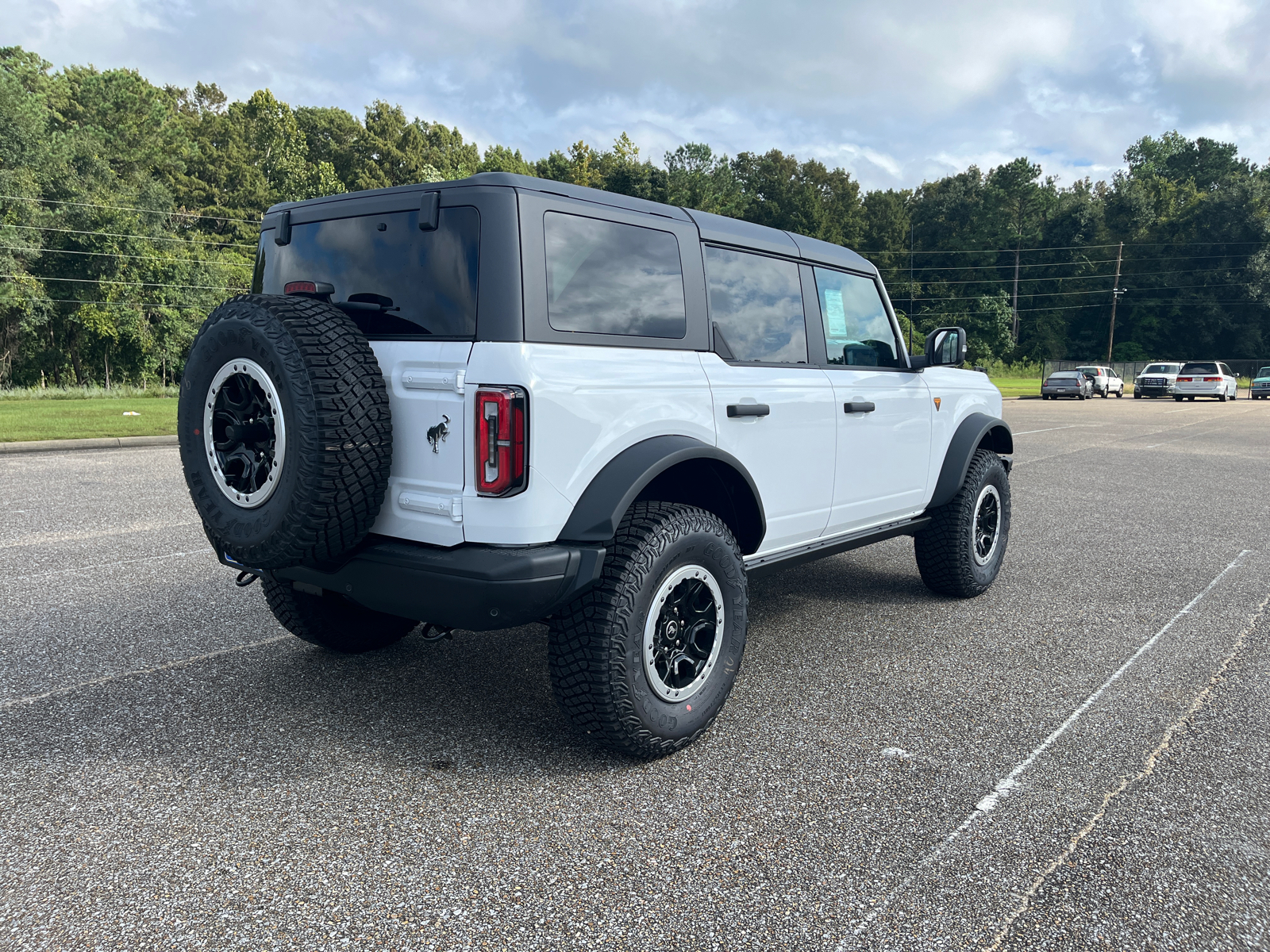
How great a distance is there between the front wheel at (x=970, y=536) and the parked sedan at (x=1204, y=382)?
38.5 meters

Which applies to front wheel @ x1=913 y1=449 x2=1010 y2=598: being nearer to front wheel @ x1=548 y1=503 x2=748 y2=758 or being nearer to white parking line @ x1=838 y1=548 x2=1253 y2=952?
white parking line @ x1=838 y1=548 x2=1253 y2=952

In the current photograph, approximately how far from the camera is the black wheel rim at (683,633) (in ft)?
10.7

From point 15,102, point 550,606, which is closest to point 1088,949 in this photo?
point 550,606

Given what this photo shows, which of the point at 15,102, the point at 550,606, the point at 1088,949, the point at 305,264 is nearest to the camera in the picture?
the point at 1088,949

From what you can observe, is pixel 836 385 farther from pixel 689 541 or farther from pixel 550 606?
pixel 550 606

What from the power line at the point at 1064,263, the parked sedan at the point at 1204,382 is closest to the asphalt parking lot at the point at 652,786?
the parked sedan at the point at 1204,382

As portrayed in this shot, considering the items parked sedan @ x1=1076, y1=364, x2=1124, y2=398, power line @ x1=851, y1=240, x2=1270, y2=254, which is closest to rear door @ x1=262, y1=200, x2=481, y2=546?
parked sedan @ x1=1076, y1=364, x2=1124, y2=398

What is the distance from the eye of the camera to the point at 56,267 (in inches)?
1650

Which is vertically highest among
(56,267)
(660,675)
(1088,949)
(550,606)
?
(56,267)

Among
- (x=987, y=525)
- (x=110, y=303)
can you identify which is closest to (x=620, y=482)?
(x=987, y=525)

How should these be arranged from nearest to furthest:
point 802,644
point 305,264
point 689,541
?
1. point 689,541
2. point 305,264
3. point 802,644

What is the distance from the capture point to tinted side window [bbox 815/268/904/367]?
4562 millimetres

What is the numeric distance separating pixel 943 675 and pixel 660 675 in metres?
1.64

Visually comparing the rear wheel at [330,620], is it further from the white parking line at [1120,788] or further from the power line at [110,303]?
the power line at [110,303]
